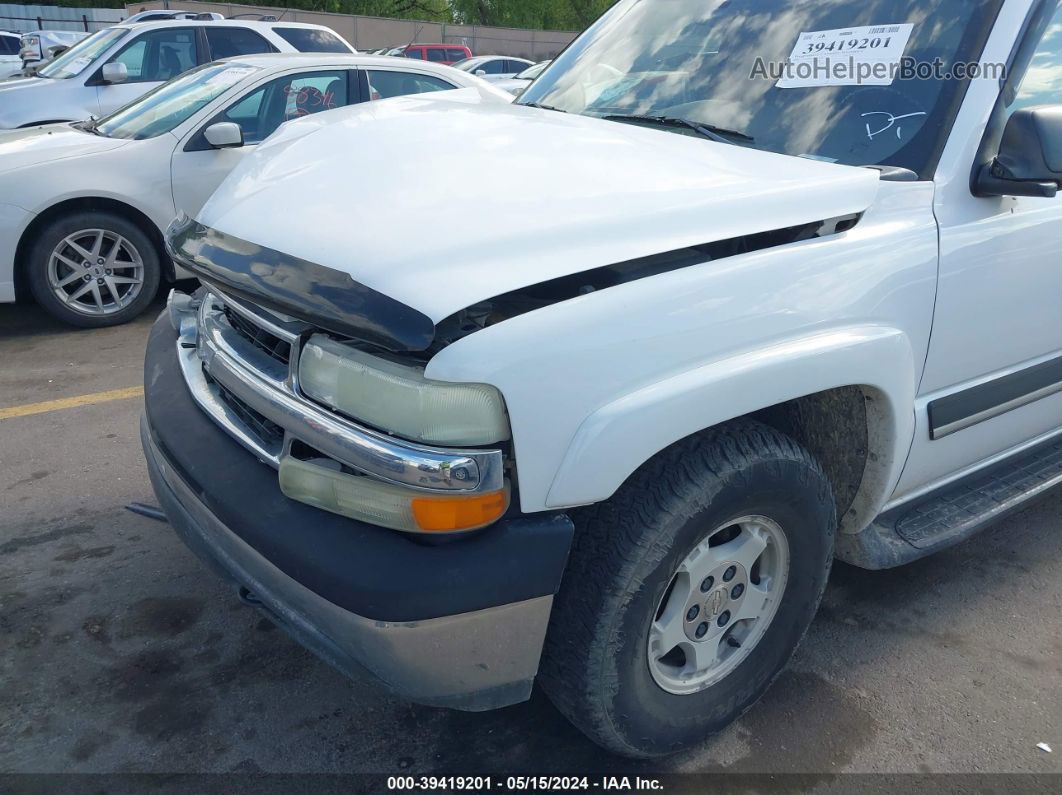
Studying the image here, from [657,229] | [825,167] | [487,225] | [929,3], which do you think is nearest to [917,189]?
[825,167]

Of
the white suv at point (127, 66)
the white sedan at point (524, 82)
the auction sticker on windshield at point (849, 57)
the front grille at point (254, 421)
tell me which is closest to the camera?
the front grille at point (254, 421)

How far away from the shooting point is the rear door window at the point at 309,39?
9.04 metres

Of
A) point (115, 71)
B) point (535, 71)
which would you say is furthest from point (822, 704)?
point (115, 71)

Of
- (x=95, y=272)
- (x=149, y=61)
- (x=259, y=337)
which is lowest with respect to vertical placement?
(x=95, y=272)

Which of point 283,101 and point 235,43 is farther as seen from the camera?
point 235,43

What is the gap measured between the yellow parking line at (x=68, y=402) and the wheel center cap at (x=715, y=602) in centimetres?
352

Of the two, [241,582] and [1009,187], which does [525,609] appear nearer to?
[241,582]

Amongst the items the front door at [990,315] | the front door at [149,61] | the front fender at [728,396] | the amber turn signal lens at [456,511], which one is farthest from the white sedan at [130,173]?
the amber turn signal lens at [456,511]

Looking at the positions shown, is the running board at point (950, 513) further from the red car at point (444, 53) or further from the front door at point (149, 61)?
the red car at point (444, 53)

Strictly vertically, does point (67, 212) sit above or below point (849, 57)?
below

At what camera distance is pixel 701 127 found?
2.62 m

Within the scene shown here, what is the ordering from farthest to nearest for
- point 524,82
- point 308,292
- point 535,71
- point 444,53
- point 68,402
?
point 444,53, point 524,82, point 535,71, point 68,402, point 308,292

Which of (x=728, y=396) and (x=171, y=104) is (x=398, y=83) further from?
(x=728, y=396)

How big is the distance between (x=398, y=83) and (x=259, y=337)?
490 cm
